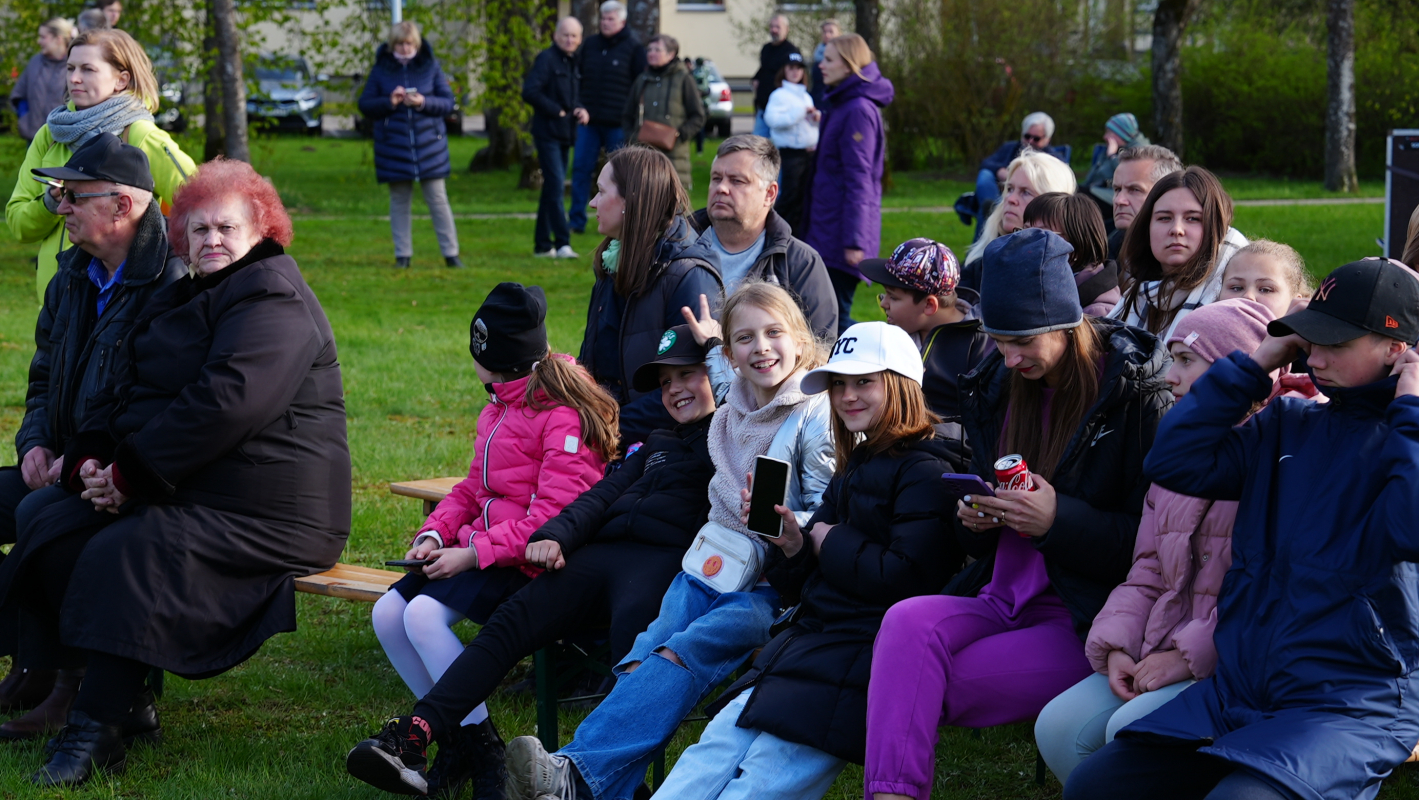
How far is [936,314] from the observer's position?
4.78 metres

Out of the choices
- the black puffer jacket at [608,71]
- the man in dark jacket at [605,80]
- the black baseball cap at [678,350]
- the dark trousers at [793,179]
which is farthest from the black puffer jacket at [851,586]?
the black puffer jacket at [608,71]

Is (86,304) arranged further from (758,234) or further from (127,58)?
(758,234)

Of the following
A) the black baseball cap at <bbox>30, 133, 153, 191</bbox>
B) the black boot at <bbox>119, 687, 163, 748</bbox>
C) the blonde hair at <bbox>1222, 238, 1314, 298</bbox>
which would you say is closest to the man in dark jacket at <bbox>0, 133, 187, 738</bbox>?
the black baseball cap at <bbox>30, 133, 153, 191</bbox>

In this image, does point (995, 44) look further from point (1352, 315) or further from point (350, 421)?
point (1352, 315)

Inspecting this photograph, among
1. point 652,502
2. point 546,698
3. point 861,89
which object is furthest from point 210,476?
point 861,89

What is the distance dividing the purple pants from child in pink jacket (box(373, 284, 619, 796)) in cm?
138

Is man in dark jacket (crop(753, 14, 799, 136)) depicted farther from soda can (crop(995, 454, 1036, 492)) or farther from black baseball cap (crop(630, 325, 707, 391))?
soda can (crop(995, 454, 1036, 492))

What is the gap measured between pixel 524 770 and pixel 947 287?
214 cm

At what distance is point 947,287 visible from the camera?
472 cm

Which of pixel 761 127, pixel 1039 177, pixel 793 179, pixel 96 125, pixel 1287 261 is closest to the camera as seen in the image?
pixel 1287 261

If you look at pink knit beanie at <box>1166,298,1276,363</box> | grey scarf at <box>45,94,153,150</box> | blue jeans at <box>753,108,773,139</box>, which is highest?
blue jeans at <box>753,108,773,139</box>

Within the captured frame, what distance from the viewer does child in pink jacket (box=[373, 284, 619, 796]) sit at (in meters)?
4.29

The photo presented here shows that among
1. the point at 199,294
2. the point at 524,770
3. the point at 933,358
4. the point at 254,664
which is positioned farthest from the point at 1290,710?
the point at 254,664

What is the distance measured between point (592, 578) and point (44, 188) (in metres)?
3.37
